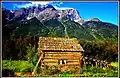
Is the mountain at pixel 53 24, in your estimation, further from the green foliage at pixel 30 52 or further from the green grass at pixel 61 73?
the green grass at pixel 61 73

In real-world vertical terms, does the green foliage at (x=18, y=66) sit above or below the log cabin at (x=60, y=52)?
below

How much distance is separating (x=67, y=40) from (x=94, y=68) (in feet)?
1.57

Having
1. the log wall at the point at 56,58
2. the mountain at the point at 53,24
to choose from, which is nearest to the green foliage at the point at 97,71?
the log wall at the point at 56,58

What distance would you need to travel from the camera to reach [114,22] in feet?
13.6

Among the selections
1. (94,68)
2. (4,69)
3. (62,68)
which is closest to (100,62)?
(94,68)

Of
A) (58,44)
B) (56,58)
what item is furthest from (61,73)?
(58,44)

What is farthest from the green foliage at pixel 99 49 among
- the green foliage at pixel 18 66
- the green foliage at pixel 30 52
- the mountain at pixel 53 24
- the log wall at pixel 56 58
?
the green foliage at pixel 18 66

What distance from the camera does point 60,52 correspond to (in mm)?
4180

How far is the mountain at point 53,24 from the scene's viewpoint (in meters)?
4.16

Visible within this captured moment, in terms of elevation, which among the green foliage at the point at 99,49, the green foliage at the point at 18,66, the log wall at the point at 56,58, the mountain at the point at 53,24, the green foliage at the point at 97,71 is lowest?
the green foliage at the point at 97,71

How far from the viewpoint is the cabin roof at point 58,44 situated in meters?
4.18

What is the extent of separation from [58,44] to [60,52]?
0.10 metres

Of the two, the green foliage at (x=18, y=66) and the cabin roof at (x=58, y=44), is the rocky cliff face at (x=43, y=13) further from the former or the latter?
the green foliage at (x=18, y=66)

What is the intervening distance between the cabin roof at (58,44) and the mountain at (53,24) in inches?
2.4
